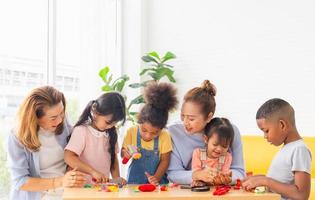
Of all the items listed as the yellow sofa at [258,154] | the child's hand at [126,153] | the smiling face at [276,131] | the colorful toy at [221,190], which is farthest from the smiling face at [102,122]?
the yellow sofa at [258,154]

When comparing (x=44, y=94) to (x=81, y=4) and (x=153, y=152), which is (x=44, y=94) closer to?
(x=153, y=152)

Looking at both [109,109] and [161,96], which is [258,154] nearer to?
[161,96]

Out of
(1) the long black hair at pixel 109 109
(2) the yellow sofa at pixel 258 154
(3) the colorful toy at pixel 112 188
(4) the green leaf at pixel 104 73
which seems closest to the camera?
(3) the colorful toy at pixel 112 188

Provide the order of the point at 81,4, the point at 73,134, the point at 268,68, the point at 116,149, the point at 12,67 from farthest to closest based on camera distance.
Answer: the point at 81,4 → the point at 268,68 → the point at 12,67 → the point at 116,149 → the point at 73,134

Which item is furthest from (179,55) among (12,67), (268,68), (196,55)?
(12,67)

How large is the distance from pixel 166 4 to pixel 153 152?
302 cm

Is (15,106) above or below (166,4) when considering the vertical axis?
below

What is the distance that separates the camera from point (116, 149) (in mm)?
2500

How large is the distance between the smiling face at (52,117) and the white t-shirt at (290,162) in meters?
1.05

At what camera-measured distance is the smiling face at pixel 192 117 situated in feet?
7.77

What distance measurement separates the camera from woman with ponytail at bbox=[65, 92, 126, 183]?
90.4 inches

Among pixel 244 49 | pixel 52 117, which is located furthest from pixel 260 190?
pixel 244 49

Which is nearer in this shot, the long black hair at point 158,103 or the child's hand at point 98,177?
the child's hand at point 98,177

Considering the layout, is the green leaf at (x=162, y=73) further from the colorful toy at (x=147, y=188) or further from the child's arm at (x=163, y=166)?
the colorful toy at (x=147, y=188)
